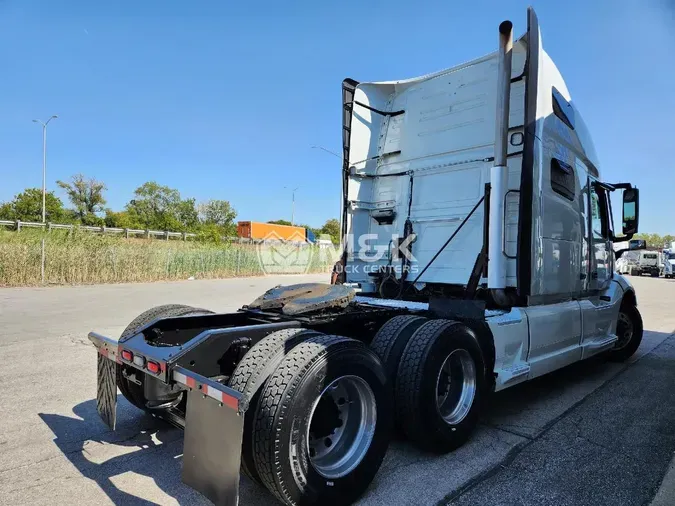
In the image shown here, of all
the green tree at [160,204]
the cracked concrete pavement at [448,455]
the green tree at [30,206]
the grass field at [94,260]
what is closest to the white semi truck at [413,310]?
Answer: the cracked concrete pavement at [448,455]

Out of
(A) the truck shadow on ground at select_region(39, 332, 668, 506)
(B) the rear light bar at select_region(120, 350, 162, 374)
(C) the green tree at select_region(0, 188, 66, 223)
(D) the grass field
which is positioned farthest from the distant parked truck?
(B) the rear light bar at select_region(120, 350, 162, 374)

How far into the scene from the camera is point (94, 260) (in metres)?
17.0

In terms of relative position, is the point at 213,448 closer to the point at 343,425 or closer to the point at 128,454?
the point at 343,425

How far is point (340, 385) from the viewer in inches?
109

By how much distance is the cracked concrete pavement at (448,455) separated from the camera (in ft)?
8.93

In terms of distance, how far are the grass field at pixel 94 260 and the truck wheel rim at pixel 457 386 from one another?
55.1 feet

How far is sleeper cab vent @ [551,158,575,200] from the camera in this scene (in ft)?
14.7

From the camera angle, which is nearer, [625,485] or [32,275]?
[625,485]

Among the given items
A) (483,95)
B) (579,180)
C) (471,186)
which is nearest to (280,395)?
(471,186)

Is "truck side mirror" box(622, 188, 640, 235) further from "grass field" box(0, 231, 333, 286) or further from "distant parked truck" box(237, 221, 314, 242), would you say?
"distant parked truck" box(237, 221, 314, 242)

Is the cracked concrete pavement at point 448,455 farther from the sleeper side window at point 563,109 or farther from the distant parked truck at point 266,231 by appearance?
the distant parked truck at point 266,231

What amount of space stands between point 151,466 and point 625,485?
10.6ft

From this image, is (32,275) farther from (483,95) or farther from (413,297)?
(483,95)

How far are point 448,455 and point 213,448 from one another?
1897 millimetres
